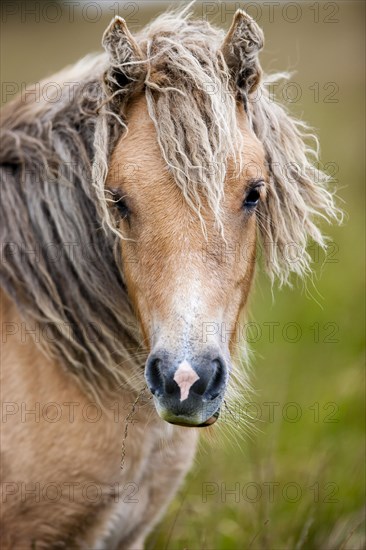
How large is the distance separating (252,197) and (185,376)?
0.99 m

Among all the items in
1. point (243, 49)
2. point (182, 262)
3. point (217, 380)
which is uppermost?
point (243, 49)

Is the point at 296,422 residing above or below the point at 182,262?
below

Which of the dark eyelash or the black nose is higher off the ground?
the dark eyelash

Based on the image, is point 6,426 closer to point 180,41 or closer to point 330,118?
point 180,41

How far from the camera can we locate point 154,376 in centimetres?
279

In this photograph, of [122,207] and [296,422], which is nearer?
[122,207]

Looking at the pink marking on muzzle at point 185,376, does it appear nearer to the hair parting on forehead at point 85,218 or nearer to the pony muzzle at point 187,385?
the pony muzzle at point 187,385

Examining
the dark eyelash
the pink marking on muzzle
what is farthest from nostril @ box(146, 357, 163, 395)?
the dark eyelash

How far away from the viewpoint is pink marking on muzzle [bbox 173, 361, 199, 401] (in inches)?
104

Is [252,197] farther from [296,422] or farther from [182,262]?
[296,422]

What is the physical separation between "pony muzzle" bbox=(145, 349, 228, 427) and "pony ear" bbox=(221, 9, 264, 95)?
1.42m

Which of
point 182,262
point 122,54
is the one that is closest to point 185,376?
point 182,262

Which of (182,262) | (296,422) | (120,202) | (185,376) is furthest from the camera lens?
(296,422)

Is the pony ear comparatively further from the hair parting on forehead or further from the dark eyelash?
the dark eyelash
